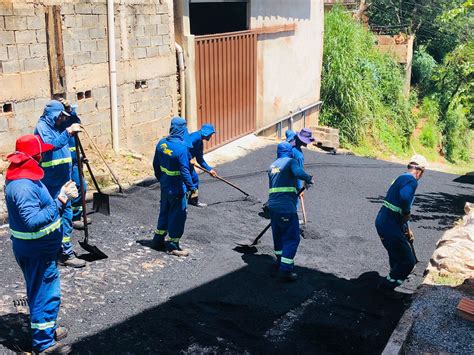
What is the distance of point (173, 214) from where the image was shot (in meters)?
6.68

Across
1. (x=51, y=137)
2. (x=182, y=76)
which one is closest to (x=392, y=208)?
(x=51, y=137)

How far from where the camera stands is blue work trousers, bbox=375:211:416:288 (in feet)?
20.6

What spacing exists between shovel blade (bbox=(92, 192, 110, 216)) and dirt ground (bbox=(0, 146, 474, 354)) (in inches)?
3.6

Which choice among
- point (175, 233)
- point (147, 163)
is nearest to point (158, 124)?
point (147, 163)

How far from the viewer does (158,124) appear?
11.0 metres

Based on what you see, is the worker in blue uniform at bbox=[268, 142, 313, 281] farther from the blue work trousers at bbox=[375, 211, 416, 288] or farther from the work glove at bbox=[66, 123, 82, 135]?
the work glove at bbox=[66, 123, 82, 135]

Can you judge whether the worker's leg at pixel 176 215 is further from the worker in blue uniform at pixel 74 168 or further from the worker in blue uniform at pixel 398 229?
the worker in blue uniform at pixel 398 229

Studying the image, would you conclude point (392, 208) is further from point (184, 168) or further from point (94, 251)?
point (94, 251)

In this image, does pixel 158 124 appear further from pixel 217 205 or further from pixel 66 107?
pixel 66 107

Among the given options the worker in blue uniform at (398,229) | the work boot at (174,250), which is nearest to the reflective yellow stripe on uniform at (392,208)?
the worker in blue uniform at (398,229)

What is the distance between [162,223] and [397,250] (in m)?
2.74

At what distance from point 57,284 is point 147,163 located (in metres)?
5.54

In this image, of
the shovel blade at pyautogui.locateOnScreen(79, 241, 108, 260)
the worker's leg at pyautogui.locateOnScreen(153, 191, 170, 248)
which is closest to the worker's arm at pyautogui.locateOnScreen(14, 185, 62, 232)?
the shovel blade at pyautogui.locateOnScreen(79, 241, 108, 260)

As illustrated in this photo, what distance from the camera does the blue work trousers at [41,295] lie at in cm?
446
